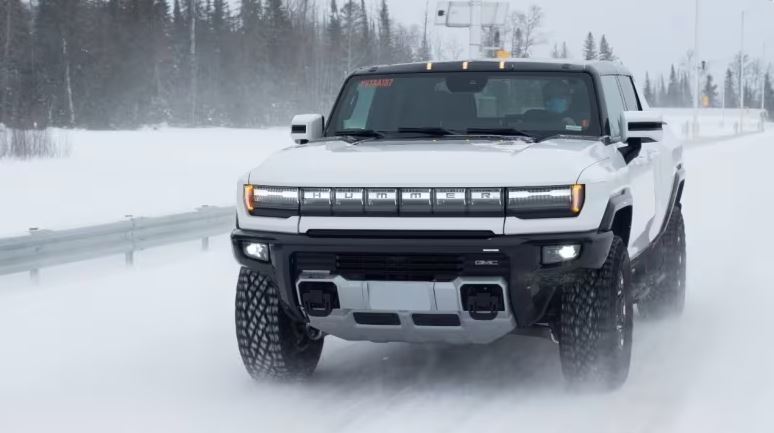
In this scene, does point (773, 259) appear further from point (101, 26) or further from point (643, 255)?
point (101, 26)

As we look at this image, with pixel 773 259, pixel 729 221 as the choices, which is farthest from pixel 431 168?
pixel 729 221

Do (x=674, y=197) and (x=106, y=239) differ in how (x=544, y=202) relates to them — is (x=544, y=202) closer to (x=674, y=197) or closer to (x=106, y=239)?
(x=674, y=197)

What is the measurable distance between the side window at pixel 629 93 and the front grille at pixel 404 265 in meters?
2.63

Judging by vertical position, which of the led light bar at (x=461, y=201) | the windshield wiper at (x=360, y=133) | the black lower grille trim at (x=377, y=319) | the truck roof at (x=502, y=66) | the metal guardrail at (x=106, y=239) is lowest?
the metal guardrail at (x=106, y=239)

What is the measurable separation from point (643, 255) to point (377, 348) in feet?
5.56

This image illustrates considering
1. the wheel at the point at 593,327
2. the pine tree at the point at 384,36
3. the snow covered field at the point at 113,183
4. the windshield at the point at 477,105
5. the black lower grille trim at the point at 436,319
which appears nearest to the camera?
the black lower grille trim at the point at 436,319

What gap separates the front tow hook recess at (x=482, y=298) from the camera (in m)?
5.00

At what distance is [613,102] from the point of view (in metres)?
6.64

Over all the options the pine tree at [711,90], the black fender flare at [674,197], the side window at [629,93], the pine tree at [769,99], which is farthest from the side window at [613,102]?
the pine tree at [711,90]

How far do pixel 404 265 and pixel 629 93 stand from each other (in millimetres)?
3076

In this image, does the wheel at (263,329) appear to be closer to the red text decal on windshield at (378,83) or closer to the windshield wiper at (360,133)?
the windshield wiper at (360,133)

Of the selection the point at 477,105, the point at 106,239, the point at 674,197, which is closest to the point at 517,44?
the point at 106,239

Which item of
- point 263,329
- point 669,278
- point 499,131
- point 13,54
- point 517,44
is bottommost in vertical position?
point 669,278

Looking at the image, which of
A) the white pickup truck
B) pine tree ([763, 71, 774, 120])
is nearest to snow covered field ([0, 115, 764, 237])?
the white pickup truck
